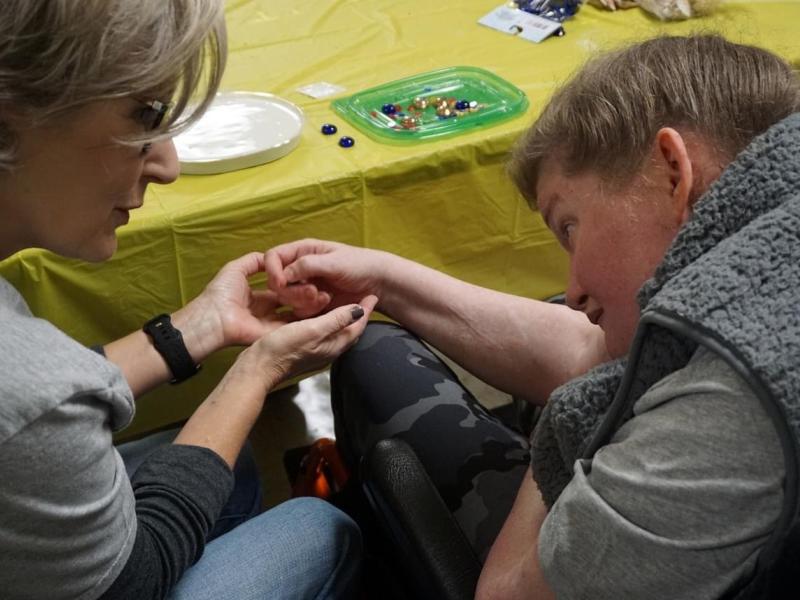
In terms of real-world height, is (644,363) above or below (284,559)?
above

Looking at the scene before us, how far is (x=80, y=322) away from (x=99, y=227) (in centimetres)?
41

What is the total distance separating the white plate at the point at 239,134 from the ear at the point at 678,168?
679mm

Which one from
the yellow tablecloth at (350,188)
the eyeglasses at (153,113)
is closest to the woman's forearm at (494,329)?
the yellow tablecloth at (350,188)

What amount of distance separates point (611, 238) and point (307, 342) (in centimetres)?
48

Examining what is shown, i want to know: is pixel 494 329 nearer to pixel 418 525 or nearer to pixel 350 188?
pixel 350 188

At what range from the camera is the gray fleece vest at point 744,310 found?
0.55 metres

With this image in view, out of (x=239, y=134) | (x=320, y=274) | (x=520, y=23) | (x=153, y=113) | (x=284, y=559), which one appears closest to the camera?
(x=153, y=113)

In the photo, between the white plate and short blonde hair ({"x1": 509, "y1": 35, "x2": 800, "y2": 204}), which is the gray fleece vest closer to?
short blonde hair ({"x1": 509, "y1": 35, "x2": 800, "y2": 204})

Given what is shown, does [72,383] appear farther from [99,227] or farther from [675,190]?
[675,190]

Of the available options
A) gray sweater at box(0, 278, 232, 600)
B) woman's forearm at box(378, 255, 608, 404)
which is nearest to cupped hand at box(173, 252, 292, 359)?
woman's forearm at box(378, 255, 608, 404)

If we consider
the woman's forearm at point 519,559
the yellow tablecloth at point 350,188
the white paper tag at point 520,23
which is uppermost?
the white paper tag at point 520,23

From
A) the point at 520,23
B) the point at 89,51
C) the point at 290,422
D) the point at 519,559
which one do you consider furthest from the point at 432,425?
the point at 520,23

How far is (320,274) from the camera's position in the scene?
1.24m

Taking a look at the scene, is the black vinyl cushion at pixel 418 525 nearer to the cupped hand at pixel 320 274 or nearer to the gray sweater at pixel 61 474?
the gray sweater at pixel 61 474
